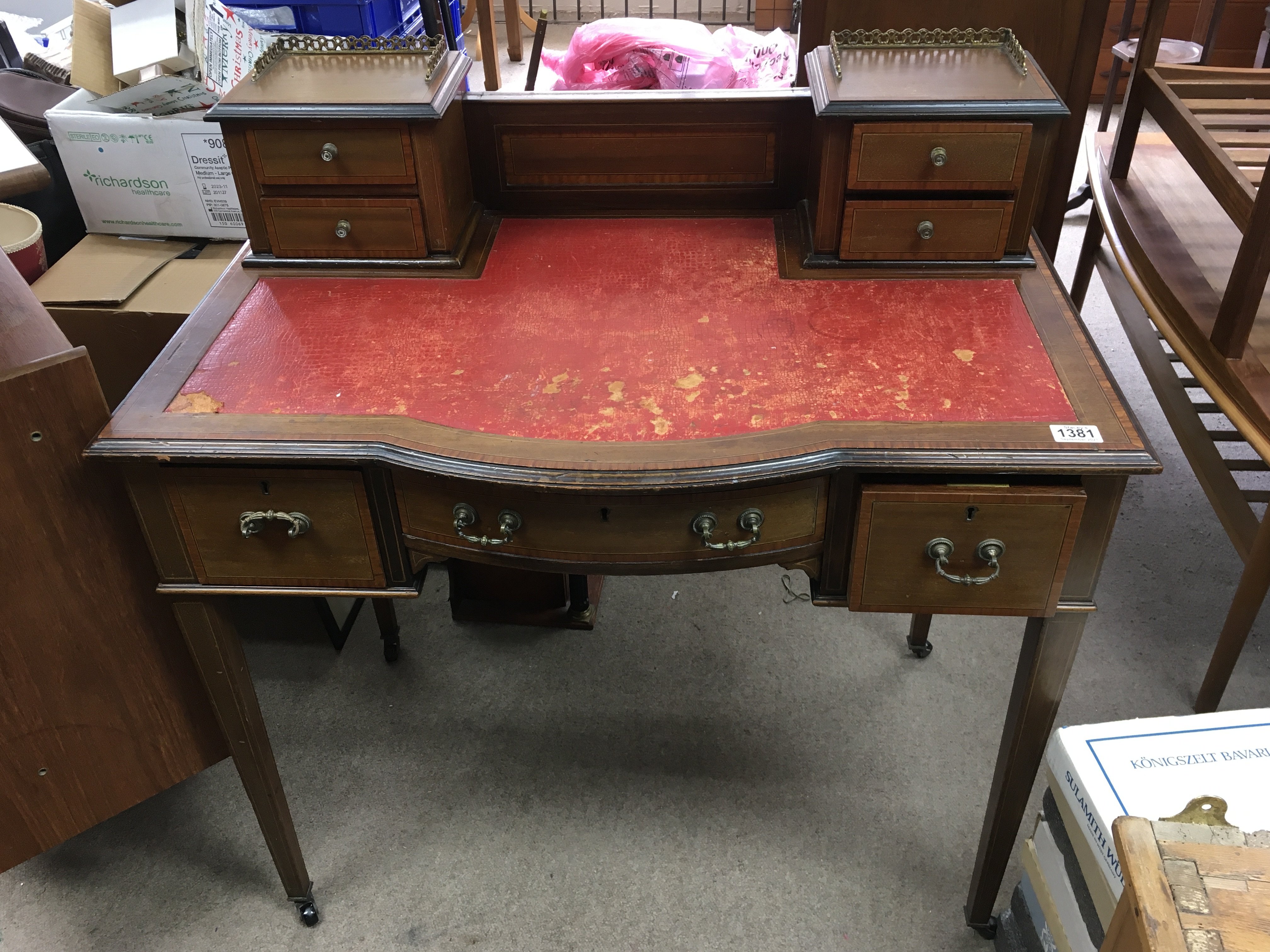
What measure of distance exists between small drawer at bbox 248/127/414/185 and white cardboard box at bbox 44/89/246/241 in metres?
0.80

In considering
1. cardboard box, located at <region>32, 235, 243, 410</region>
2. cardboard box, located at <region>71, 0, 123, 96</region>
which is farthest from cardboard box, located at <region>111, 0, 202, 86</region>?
cardboard box, located at <region>32, 235, 243, 410</region>

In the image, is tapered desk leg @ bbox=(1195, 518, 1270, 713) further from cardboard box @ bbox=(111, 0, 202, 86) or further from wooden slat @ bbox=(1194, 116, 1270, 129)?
cardboard box @ bbox=(111, 0, 202, 86)

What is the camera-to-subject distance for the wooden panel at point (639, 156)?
64.1 inches

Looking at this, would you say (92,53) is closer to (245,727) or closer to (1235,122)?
(245,727)

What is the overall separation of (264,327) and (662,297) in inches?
23.0

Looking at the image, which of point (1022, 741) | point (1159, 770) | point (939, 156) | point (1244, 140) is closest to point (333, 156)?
point (939, 156)

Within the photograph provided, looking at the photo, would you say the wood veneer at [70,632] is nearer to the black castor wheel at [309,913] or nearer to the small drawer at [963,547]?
the black castor wheel at [309,913]

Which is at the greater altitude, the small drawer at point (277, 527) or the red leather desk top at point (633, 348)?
the red leather desk top at point (633, 348)

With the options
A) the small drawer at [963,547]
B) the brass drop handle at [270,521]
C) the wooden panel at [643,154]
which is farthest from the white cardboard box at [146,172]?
the small drawer at [963,547]

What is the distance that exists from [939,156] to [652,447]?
65 cm

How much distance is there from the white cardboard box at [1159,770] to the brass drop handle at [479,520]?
781 mm

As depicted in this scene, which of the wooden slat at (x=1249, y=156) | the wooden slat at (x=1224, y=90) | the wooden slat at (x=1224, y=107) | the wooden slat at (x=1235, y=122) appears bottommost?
the wooden slat at (x=1249, y=156)

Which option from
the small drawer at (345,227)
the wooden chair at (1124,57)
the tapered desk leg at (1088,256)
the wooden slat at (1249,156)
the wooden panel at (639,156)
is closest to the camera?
the small drawer at (345,227)

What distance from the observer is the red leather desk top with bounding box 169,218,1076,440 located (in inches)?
49.1
